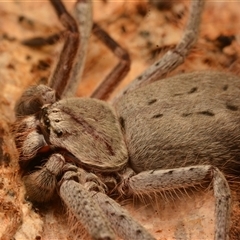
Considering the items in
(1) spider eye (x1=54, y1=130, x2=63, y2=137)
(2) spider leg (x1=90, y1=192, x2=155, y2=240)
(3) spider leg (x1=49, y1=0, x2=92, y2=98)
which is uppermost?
(3) spider leg (x1=49, y1=0, x2=92, y2=98)

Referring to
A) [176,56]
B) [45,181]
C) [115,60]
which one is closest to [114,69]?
[115,60]

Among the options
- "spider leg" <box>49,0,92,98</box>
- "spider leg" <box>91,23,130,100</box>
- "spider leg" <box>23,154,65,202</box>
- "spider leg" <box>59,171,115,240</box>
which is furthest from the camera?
"spider leg" <box>91,23,130,100</box>

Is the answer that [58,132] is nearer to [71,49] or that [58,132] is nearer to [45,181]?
[45,181]

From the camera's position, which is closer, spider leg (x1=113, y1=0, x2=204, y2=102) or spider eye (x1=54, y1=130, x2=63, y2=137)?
spider eye (x1=54, y1=130, x2=63, y2=137)

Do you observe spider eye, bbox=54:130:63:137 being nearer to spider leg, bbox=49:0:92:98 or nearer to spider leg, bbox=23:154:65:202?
spider leg, bbox=23:154:65:202

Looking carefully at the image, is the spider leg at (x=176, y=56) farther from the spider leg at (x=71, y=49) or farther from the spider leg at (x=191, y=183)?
the spider leg at (x=191, y=183)

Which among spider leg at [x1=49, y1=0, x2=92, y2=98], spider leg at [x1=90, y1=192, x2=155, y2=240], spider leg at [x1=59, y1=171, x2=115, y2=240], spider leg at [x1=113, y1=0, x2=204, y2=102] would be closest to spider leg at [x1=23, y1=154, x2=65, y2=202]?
spider leg at [x1=59, y1=171, x2=115, y2=240]

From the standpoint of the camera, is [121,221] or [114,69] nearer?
[121,221]
